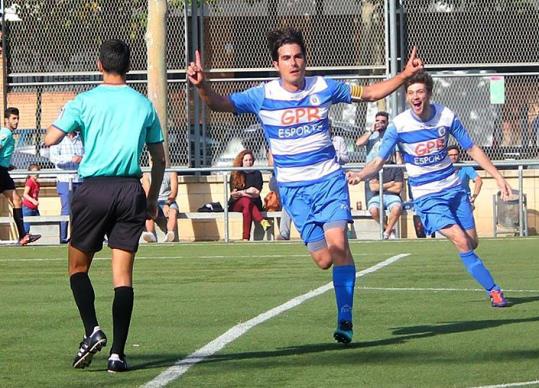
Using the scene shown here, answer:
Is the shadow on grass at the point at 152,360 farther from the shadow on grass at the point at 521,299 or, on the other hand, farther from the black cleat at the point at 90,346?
the shadow on grass at the point at 521,299

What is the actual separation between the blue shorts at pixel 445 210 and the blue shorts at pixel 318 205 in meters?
2.59

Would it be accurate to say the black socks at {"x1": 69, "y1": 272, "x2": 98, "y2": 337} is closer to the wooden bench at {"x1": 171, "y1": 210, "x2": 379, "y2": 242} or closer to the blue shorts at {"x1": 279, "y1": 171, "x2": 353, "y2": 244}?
the blue shorts at {"x1": 279, "y1": 171, "x2": 353, "y2": 244}

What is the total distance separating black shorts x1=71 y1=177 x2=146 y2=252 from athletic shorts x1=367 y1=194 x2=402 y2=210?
1415 centimetres

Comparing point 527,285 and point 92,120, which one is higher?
point 92,120

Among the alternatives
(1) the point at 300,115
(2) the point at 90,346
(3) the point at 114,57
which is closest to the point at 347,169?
(1) the point at 300,115

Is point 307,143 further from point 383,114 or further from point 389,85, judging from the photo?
point 383,114

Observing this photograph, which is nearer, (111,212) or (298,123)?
(111,212)

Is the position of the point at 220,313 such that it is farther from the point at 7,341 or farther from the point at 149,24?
the point at 149,24

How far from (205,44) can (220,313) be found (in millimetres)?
13618

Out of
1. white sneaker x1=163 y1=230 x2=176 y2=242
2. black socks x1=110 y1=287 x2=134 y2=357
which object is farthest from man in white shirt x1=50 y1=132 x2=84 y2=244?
black socks x1=110 y1=287 x2=134 y2=357

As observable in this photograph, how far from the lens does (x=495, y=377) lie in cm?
799

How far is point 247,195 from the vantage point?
901 inches

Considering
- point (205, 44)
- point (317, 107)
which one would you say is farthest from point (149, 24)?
point (317, 107)

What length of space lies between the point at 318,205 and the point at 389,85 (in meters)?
0.95
